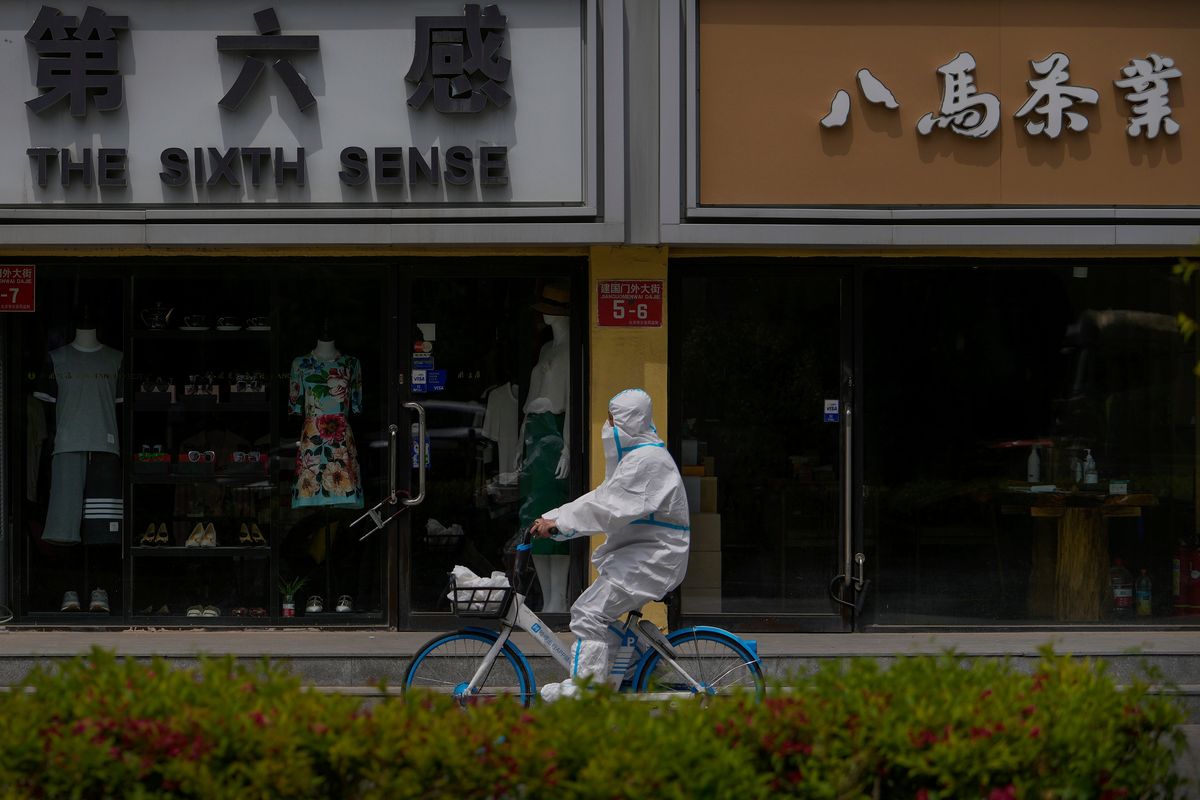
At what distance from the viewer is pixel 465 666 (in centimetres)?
717

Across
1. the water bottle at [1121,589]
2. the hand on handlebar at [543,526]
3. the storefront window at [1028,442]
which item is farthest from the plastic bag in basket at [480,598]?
the water bottle at [1121,589]

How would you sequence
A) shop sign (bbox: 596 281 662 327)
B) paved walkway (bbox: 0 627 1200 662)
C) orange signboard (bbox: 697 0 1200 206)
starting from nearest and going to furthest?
paved walkway (bbox: 0 627 1200 662)
orange signboard (bbox: 697 0 1200 206)
shop sign (bbox: 596 281 662 327)

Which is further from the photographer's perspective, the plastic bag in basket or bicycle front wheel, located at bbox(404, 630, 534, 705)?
bicycle front wheel, located at bbox(404, 630, 534, 705)

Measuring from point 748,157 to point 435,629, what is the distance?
158 inches

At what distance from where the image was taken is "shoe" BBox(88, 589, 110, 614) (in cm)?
992

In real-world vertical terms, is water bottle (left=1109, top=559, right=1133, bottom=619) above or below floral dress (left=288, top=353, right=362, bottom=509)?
below

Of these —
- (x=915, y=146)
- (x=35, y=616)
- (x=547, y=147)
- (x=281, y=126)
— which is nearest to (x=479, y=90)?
(x=547, y=147)

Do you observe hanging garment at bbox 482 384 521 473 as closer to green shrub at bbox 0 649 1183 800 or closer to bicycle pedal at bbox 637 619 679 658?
bicycle pedal at bbox 637 619 679 658

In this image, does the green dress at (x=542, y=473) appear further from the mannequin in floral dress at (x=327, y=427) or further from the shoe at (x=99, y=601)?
the shoe at (x=99, y=601)

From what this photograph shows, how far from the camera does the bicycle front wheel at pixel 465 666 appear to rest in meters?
7.05

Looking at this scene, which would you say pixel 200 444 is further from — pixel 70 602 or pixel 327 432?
pixel 70 602

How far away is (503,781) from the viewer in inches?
157

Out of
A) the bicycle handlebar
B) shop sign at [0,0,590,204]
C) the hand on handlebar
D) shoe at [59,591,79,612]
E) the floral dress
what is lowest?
shoe at [59,591,79,612]

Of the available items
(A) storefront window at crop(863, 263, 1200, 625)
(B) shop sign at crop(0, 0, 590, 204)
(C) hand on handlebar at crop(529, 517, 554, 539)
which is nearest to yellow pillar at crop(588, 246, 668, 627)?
(B) shop sign at crop(0, 0, 590, 204)
